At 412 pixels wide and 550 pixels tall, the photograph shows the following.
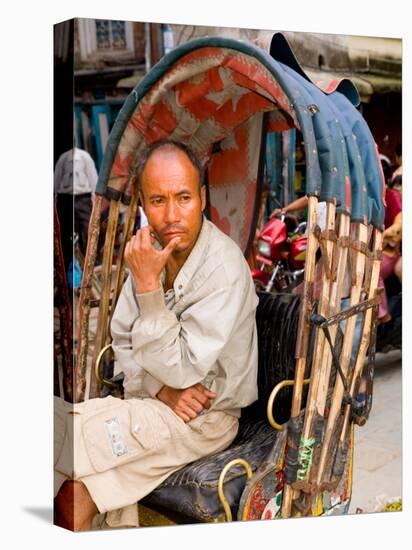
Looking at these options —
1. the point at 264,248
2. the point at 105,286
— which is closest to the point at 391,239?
the point at 264,248

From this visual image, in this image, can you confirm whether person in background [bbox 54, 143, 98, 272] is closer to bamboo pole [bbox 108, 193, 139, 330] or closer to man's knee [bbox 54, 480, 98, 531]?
bamboo pole [bbox 108, 193, 139, 330]

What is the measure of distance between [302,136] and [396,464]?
6.54 ft

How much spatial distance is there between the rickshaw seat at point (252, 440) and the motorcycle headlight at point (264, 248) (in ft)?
0.75

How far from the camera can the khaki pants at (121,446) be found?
6.33m

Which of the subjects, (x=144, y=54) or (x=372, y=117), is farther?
(x=372, y=117)

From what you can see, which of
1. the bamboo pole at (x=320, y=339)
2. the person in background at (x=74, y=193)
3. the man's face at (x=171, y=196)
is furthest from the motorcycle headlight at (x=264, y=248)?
the person in background at (x=74, y=193)

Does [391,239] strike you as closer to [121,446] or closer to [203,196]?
[203,196]

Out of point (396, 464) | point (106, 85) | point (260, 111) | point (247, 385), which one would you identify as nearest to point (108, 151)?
point (106, 85)

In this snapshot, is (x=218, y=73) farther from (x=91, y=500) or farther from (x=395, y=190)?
(x=91, y=500)

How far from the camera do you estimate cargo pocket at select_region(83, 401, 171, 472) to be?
6.33 metres

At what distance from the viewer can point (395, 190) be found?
23.9 ft

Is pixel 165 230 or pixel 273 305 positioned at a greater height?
pixel 165 230

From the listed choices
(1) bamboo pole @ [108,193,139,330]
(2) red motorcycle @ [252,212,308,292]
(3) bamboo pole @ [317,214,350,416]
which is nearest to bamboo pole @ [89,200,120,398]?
(1) bamboo pole @ [108,193,139,330]

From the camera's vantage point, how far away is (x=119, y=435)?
6.38 metres
